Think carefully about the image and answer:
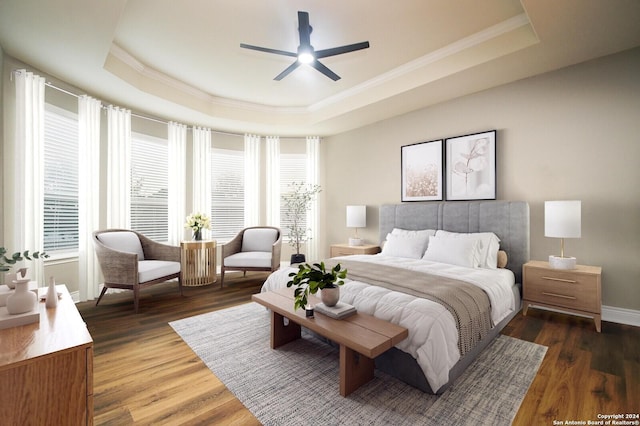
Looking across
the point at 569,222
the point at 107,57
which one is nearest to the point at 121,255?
the point at 107,57

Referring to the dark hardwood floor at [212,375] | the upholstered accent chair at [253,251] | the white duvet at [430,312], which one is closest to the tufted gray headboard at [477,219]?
the white duvet at [430,312]

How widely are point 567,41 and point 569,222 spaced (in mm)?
1767

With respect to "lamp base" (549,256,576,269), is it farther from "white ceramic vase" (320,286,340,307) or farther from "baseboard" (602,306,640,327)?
"white ceramic vase" (320,286,340,307)

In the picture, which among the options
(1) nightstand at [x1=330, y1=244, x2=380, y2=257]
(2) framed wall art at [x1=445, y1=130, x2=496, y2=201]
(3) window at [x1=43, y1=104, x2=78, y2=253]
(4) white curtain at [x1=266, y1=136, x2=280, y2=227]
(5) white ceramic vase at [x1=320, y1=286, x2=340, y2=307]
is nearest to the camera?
(5) white ceramic vase at [x1=320, y1=286, x2=340, y2=307]

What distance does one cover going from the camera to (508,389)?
1.92 m

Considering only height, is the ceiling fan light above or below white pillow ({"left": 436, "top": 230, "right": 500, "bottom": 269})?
above

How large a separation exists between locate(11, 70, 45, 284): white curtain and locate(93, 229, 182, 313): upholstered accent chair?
0.58m

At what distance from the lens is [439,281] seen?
2527mm

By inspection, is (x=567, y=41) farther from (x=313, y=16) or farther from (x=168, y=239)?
(x=168, y=239)

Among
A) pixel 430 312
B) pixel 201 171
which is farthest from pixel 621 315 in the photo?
pixel 201 171

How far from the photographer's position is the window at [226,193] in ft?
18.7

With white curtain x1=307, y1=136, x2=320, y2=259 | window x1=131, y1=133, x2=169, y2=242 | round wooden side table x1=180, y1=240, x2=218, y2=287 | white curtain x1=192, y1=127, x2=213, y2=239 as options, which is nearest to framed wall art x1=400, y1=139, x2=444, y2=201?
white curtain x1=307, y1=136, x2=320, y2=259

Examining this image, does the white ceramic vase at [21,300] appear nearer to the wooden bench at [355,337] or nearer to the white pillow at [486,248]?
the wooden bench at [355,337]

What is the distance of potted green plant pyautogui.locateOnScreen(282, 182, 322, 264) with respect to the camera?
5988 millimetres
